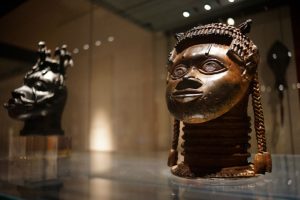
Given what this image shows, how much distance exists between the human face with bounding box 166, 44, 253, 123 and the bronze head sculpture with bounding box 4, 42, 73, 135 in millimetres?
700

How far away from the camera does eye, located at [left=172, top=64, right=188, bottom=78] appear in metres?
0.77

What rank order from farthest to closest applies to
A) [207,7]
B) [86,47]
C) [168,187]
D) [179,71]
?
[86,47] → [207,7] → [179,71] → [168,187]

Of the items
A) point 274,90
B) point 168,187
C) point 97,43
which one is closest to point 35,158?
point 168,187

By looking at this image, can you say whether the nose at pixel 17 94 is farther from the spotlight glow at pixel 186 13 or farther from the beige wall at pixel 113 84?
the spotlight glow at pixel 186 13

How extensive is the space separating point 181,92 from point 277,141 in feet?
1.87

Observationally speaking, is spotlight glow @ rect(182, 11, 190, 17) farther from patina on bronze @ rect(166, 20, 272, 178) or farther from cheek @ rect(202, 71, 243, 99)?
cheek @ rect(202, 71, 243, 99)

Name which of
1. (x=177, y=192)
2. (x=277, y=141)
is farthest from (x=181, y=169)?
(x=277, y=141)

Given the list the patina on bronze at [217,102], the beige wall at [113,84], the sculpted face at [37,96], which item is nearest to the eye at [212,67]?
the patina on bronze at [217,102]

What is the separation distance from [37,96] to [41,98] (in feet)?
0.06

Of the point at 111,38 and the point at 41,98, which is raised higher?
the point at 111,38

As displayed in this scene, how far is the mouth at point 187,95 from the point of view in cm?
71

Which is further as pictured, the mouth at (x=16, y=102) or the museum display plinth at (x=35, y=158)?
the mouth at (x=16, y=102)

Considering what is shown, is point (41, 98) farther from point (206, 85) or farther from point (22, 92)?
point (206, 85)

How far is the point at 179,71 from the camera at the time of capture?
2.57 feet
